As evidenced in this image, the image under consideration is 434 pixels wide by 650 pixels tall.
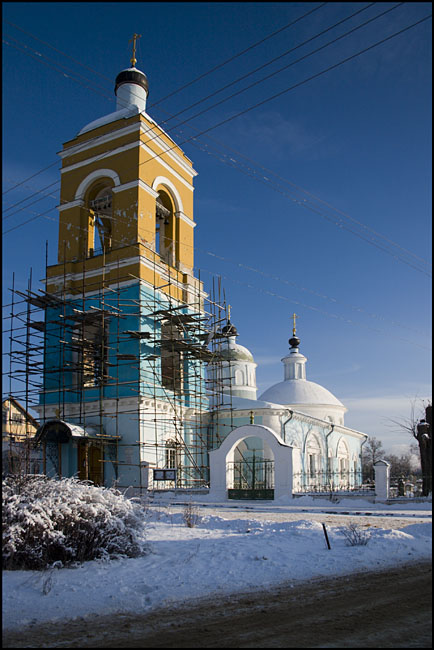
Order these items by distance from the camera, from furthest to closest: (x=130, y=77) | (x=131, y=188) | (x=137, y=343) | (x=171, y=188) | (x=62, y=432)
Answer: (x=130, y=77) → (x=171, y=188) → (x=131, y=188) → (x=137, y=343) → (x=62, y=432)

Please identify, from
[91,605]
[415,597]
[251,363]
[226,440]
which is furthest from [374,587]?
[251,363]

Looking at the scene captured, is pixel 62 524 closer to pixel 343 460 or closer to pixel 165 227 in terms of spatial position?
pixel 165 227

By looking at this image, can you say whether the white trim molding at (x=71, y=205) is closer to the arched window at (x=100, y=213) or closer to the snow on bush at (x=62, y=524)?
the arched window at (x=100, y=213)

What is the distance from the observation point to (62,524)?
775cm

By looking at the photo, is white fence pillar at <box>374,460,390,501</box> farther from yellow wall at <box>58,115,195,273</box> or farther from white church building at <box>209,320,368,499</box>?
yellow wall at <box>58,115,195,273</box>

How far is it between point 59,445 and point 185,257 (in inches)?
369

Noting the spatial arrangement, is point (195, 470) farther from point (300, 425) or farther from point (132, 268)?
point (132, 268)

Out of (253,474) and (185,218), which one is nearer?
(253,474)

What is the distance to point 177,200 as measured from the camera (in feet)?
83.8

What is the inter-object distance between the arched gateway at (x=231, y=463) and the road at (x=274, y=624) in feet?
40.5

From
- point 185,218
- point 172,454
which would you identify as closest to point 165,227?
point 185,218

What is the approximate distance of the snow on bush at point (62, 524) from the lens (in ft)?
23.6

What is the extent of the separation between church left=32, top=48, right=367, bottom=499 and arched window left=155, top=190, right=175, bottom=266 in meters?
0.06

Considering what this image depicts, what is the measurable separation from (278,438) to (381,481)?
3478 mm
